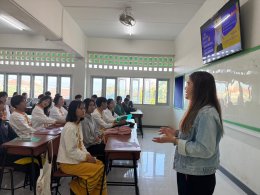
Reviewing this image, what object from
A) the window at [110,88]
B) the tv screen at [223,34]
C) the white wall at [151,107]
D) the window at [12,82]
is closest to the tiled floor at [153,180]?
the tv screen at [223,34]

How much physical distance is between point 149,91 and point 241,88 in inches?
253

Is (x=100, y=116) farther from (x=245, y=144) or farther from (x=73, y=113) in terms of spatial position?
(x=245, y=144)

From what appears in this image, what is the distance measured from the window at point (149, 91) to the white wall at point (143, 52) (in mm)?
217

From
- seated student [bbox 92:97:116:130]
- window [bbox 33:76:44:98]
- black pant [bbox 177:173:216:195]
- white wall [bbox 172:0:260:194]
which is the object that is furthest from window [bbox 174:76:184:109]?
black pant [bbox 177:173:216:195]

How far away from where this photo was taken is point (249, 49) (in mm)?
3320

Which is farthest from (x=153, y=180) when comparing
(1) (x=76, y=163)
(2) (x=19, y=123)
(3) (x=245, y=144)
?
(2) (x=19, y=123)

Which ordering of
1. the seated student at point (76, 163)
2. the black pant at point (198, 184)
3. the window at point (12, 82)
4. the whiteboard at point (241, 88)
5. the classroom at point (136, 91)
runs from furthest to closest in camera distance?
the window at point (12, 82) < the whiteboard at point (241, 88) < the seated student at point (76, 163) < the classroom at point (136, 91) < the black pant at point (198, 184)

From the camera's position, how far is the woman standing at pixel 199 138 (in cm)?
142

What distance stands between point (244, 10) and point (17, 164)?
377cm

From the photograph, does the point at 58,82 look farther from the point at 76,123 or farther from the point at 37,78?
the point at 76,123

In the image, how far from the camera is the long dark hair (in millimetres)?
1484

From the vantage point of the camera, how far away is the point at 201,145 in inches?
55.6

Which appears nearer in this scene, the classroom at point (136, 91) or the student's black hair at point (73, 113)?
the classroom at point (136, 91)

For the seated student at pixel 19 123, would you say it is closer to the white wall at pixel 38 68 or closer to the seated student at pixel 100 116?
the seated student at pixel 100 116
